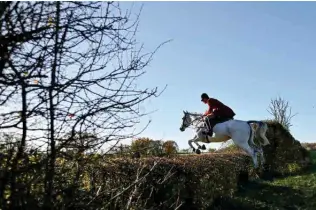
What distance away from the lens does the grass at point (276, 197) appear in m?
10.1

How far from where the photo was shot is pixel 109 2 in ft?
9.61

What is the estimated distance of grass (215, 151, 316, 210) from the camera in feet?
33.2

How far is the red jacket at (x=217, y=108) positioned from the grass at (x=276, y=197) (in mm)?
3043

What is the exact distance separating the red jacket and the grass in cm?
304

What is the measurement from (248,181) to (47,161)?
13.1 meters

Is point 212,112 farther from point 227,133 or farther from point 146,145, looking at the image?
point 146,145

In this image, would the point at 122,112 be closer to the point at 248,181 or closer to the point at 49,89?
the point at 49,89

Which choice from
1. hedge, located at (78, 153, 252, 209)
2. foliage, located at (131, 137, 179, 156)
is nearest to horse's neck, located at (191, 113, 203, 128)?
hedge, located at (78, 153, 252, 209)

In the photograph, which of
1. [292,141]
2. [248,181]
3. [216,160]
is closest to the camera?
[216,160]

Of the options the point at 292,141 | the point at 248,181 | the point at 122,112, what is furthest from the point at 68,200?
Result: the point at 292,141

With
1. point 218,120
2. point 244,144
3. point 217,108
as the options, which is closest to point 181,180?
point 217,108

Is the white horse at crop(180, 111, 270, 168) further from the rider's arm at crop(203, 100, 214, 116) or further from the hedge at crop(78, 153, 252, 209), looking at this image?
the hedge at crop(78, 153, 252, 209)

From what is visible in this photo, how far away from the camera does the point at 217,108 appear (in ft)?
53.2

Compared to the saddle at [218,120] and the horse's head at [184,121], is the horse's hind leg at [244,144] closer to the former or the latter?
the saddle at [218,120]
